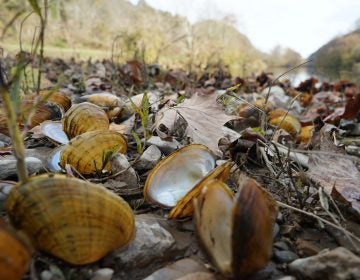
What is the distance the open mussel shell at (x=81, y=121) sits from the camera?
66.6 inches

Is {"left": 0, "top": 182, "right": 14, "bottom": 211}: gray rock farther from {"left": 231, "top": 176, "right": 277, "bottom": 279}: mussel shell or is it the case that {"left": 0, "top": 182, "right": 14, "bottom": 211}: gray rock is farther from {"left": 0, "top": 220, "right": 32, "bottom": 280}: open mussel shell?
{"left": 231, "top": 176, "right": 277, "bottom": 279}: mussel shell

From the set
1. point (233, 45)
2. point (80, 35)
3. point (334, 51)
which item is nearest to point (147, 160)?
point (233, 45)

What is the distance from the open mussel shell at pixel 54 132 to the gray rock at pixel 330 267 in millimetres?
1237

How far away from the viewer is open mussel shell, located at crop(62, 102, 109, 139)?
169cm

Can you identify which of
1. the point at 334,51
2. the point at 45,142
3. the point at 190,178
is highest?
the point at 334,51

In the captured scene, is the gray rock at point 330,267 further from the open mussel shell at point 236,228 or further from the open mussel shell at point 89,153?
the open mussel shell at point 89,153

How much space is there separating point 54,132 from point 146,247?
1.00 meters

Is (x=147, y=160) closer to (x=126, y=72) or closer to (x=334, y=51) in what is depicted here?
(x=126, y=72)

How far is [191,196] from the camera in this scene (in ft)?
3.49

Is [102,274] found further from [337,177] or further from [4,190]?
[337,177]

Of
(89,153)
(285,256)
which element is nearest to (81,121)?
(89,153)

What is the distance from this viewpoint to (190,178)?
4.39ft

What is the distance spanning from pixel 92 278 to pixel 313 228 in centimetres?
75

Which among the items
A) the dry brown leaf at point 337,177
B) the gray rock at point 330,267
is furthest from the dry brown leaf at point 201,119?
the gray rock at point 330,267
